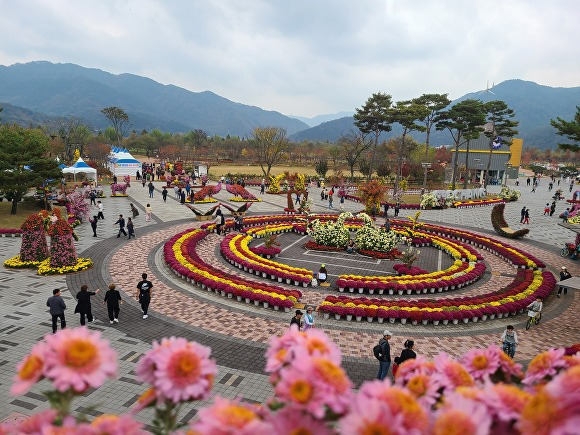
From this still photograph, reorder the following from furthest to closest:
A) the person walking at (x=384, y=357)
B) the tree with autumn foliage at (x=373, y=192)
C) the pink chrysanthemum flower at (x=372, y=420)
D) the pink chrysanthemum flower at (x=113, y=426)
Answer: the tree with autumn foliage at (x=373, y=192) → the person walking at (x=384, y=357) → the pink chrysanthemum flower at (x=113, y=426) → the pink chrysanthemum flower at (x=372, y=420)

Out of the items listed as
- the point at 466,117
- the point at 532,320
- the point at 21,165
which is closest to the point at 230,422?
the point at 532,320

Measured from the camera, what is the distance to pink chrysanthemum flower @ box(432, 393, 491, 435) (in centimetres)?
177

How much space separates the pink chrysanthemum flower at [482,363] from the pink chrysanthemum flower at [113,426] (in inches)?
88.0

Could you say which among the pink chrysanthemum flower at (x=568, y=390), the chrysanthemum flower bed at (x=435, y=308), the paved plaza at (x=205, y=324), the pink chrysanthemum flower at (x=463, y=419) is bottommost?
the paved plaza at (x=205, y=324)

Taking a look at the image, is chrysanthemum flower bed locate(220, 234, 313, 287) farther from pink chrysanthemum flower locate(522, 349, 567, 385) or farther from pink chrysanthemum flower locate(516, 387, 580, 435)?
pink chrysanthemum flower locate(516, 387, 580, 435)

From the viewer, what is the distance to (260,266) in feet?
52.2

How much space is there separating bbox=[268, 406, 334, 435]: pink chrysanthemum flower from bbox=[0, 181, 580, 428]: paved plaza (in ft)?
10.8

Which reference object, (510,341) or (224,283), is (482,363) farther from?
(224,283)

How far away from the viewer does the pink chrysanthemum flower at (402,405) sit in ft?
5.92

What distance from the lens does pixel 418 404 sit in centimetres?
192

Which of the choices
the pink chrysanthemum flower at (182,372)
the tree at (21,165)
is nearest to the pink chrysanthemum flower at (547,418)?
the pink chrysanthemum flower at (182,372)

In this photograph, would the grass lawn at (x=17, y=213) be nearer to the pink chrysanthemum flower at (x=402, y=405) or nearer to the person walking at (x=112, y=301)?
the person walking at (x=112, y=301)

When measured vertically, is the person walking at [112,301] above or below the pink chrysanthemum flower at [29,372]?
below

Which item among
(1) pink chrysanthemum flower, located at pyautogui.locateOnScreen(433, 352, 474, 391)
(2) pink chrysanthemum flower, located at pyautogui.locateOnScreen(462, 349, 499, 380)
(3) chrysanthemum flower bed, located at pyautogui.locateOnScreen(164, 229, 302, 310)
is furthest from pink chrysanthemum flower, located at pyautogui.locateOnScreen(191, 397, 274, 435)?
(3) chrysanthemum flower bed, located at pyautogui.locateOnScreen(164, 229, 302, 310)
